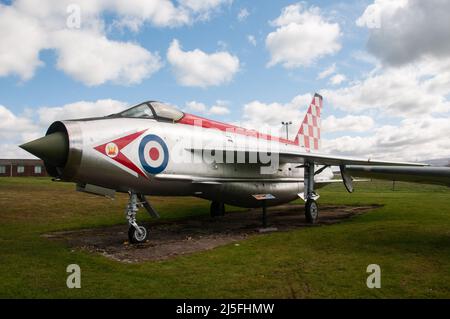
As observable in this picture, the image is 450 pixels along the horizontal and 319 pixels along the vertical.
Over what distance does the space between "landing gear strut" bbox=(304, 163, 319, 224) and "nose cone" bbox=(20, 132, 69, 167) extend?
821cm

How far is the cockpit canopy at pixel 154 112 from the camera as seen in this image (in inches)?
356

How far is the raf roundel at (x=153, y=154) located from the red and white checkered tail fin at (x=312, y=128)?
31.8 feet

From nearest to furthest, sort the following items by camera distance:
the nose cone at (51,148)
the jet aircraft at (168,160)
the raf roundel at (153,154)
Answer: the nose cone at (51,148) → the jet aircraft at (168,160) → the raf roundel at (153,154)

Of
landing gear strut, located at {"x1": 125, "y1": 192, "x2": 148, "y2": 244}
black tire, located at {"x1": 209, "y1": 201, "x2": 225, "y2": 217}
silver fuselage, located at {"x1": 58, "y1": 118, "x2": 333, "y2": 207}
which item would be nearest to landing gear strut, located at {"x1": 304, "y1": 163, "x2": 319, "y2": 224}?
silver fuselage, located at {"x1": 58, "y1": 118, "x2": 333, "y2": 207}

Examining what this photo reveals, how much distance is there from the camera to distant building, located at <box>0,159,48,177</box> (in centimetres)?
6788

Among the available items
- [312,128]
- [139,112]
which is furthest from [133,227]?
[312,128]

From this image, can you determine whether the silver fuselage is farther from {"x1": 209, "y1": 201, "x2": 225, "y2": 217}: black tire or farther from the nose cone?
{"x1": 209, "y1": 201, "x2": 225, "y2": 217}: black tire

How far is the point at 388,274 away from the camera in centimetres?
579

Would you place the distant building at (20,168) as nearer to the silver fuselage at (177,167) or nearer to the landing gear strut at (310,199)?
the silver fuselage at (177,167)

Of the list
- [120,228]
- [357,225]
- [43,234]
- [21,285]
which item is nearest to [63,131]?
[21,285]

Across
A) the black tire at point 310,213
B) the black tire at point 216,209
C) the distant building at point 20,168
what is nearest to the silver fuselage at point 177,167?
the black tire at point 310,213

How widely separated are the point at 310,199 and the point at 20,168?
71.4m
